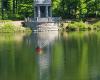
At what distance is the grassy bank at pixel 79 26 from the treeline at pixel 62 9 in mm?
5947

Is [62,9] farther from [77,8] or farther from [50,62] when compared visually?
[50,62]

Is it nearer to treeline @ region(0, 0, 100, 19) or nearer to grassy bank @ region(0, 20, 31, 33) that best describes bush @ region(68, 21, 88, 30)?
treeline @ region(0, 0, 100, 19)

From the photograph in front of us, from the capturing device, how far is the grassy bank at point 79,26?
78.8 m

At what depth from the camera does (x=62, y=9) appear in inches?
3477

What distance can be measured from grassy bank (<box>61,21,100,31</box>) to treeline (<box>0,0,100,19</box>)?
5.95 meters

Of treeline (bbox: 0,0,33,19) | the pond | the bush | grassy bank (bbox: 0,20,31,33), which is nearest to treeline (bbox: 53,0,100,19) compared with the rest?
treeline (bbox: 0,0,33,19)

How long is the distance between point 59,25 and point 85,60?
1696 inches

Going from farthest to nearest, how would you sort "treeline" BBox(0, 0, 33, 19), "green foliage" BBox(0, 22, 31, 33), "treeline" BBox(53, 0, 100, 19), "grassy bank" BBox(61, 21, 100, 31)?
"treeline" BBox(0, 0, 33, 19) < "treeline" BBox(53, 0, 100, 19) < "grassy bank" BBox(61, 21, 100, 31) < "green foliage" BBox(0, 22, 31, 33)

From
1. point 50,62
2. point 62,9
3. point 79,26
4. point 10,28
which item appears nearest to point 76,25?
point 79,26

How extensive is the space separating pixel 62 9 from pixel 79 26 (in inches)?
404

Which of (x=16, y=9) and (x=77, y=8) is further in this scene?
(x=16, y=9)

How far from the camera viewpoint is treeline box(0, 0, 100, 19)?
8581cm

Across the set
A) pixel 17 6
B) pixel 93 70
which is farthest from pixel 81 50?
pixel 17 6

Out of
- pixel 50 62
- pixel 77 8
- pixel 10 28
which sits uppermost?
pixel 77 8
